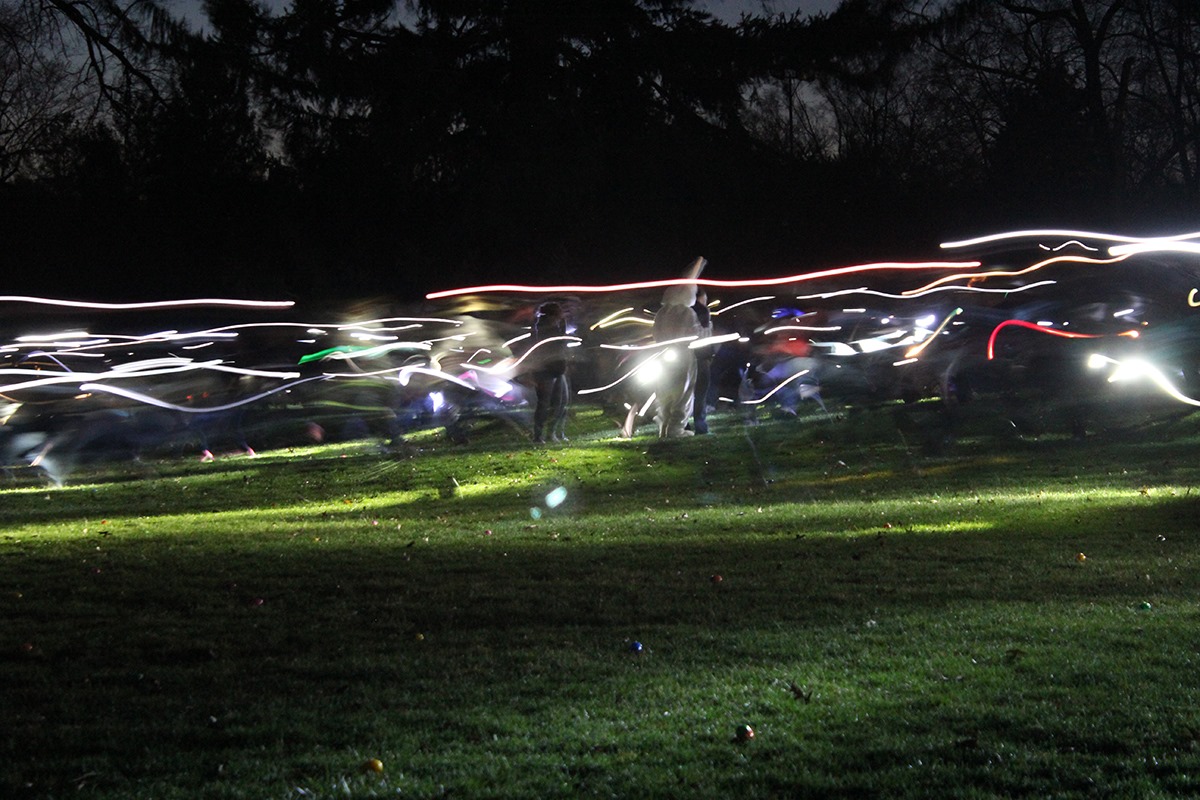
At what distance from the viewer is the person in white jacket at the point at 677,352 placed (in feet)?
67.5

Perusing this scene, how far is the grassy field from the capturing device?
5.57 meters

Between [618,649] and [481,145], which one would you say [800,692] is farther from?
[481,145]

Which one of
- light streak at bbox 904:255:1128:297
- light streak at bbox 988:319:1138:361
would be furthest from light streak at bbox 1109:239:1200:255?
light streak at bbox 988:319:1138:361

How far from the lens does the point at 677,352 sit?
2073 cm

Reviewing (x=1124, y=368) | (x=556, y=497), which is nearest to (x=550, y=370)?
(x=556, y=497)

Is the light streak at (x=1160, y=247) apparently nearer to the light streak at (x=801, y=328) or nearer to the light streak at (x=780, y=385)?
the light streak at (x=801, y=328)

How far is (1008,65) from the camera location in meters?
36.9

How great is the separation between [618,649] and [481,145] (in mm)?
23858

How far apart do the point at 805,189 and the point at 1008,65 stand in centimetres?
718

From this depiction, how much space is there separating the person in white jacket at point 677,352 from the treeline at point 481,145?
10043mm

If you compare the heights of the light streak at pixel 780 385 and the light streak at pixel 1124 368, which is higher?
the light streak at pixel 1124 368

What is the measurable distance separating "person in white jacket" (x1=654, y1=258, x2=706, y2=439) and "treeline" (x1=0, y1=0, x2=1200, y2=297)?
10043 mm

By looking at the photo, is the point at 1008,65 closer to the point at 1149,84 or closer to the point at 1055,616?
the point at 1149,84

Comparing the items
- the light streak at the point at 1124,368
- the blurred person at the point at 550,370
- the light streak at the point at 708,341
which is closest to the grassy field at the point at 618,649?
the light streak at the point at 1124,368
